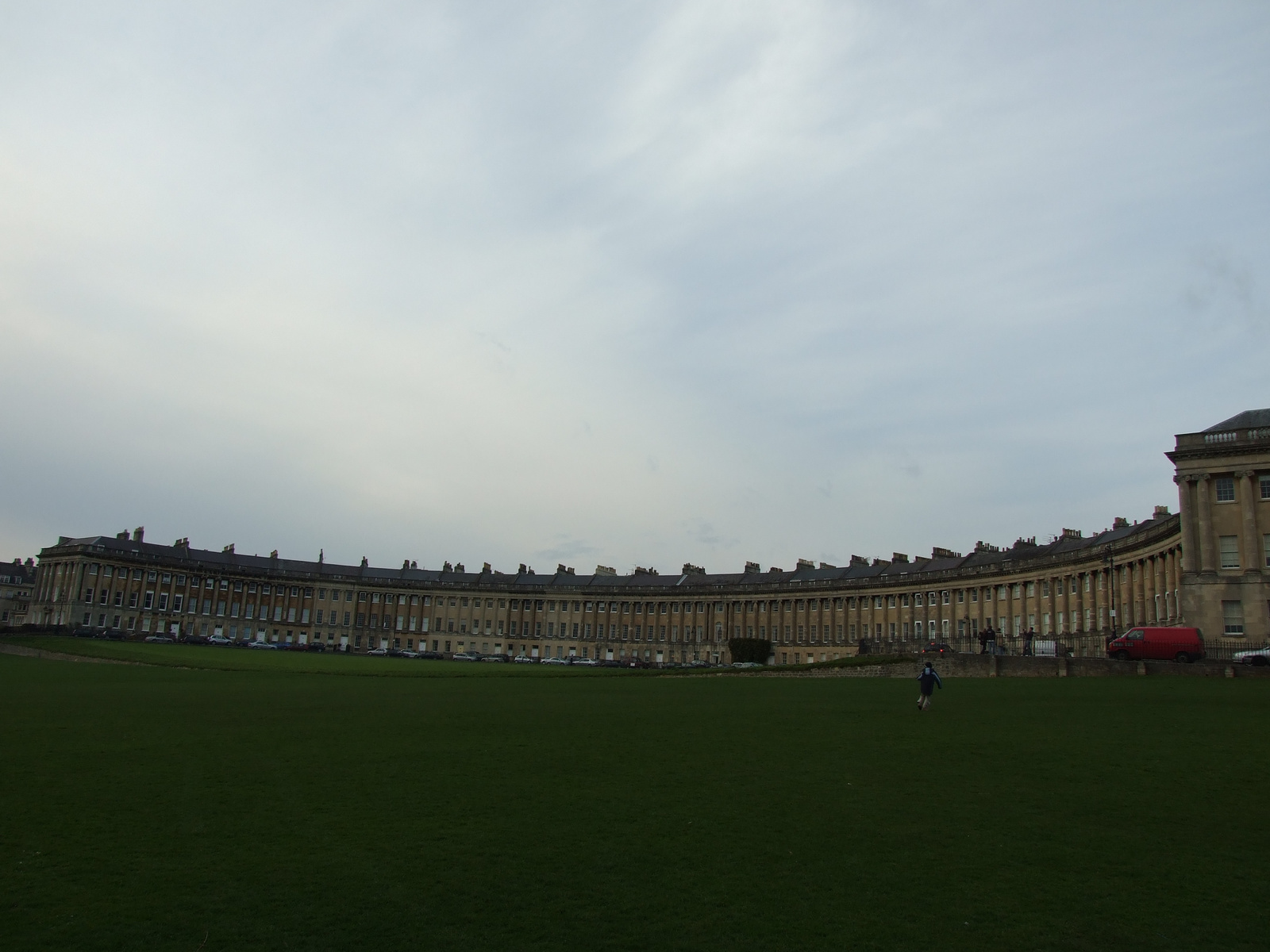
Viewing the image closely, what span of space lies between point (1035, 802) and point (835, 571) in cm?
10918

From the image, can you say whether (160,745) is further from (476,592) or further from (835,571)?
(476,592)

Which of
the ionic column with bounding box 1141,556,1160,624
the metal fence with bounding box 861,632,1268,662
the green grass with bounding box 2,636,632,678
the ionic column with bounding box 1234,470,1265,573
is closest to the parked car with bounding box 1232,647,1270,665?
the metal fence with bounding box 861,632,1268,662

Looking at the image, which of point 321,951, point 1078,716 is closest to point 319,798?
point 321,951

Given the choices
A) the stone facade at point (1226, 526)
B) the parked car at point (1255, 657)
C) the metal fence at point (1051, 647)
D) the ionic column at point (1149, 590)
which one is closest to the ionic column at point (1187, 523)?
the stone facade at point (1226, 526)

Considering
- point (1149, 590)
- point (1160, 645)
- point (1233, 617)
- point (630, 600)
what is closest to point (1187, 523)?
point (1233, 617)

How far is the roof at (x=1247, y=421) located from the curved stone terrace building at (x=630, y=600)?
7.19 meters

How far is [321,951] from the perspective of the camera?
9.28 metres

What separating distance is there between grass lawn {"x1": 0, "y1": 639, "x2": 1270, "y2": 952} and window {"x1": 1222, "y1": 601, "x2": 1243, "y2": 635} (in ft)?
102

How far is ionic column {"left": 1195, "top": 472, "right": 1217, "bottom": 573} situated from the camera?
53.8 m

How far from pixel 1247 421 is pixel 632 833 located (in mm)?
57622

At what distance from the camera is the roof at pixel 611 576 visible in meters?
94.8

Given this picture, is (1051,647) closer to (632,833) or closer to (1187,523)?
(1187,523)

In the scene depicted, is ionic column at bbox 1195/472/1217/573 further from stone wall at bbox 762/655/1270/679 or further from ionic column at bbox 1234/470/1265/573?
stone wall at bbox 762/655/1270/679

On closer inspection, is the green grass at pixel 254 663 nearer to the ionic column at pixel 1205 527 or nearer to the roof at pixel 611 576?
the ionic column at pixel 1205 527
